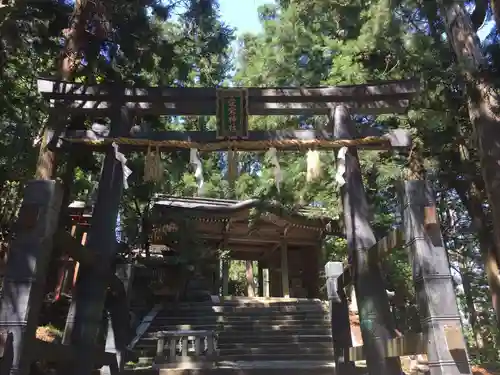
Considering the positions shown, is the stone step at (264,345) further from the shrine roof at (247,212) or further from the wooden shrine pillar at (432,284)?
the wooden shrine pillar at (432,284)

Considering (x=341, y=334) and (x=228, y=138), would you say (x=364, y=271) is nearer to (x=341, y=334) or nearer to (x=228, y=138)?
(x=341, y=334)

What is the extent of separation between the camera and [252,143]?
18.3 ft

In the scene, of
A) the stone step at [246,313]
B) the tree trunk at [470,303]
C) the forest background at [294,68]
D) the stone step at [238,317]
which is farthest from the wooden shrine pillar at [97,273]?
the tree trunk at [470,303]

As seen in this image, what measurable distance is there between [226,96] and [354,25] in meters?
7.21

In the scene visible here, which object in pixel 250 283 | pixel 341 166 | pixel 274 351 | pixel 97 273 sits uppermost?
pixel 250 283

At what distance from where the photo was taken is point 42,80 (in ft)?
18.5

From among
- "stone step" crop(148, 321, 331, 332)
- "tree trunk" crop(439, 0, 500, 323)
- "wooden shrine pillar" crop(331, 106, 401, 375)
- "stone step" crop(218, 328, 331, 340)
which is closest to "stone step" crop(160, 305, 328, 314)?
"stone step" crop(148, 321, 331, 332)

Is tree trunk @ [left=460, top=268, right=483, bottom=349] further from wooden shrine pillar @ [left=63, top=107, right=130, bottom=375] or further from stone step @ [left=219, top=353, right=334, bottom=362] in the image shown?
wooden shrine pillar @ [left=63, top=107, right=130, bottom=375]

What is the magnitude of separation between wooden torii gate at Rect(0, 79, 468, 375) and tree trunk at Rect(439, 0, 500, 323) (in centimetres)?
219

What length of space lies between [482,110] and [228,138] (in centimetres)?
459

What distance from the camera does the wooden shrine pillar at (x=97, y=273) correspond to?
15.7ft

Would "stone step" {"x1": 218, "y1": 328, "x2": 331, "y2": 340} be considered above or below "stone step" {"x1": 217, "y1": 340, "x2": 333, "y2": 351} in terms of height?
above

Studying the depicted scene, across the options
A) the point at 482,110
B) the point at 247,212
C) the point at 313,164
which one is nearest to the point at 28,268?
the point at 313,164

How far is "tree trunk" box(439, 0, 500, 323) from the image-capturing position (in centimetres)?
677
